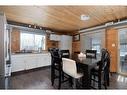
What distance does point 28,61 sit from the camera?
411 cm

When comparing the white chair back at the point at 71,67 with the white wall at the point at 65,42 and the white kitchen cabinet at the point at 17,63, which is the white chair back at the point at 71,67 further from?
the white wall at the point at 65,42

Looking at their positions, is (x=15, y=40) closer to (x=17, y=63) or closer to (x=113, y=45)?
(x=17, y=63)

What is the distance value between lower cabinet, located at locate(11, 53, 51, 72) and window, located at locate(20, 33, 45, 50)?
56 centimetres

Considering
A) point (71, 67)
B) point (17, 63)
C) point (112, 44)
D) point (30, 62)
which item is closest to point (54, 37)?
point (30, 62)

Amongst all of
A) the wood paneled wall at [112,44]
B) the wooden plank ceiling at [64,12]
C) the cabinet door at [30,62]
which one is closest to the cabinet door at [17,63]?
the cabinet door at [30,62]

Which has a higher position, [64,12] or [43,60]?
[64,12]

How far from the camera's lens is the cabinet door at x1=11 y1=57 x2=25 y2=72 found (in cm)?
365

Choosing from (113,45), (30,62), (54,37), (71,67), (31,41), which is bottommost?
(30,62)

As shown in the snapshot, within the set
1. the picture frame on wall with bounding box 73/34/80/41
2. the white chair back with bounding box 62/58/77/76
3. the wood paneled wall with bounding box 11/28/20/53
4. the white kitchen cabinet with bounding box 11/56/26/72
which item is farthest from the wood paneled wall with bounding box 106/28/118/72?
the wood paneled wall with bounding box 11/28/20/53

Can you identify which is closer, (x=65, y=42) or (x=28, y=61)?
(x=28, y=61)

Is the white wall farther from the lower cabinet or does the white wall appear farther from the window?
the lower cabinet

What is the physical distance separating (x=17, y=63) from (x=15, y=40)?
35.6 inches

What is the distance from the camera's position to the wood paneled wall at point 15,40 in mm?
4082

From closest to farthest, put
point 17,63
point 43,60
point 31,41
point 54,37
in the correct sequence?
point 17,63 < point 43,60 < point 31,41 < point 54,37
